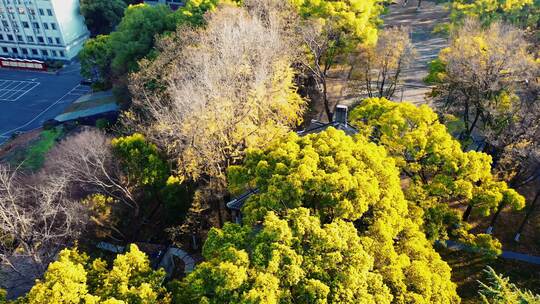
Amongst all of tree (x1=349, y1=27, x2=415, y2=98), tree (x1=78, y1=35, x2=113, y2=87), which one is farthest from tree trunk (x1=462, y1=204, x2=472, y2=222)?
tree (x1=78, y1=35, x2=113, y2=87)

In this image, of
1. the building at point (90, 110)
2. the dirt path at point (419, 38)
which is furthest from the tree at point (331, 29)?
the building at point (90, 110)

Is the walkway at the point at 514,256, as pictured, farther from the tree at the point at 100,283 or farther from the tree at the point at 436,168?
the tree at the point at 100,283

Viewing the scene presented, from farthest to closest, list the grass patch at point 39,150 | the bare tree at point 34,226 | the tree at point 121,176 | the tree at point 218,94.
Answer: the grass patch at point 39,150, the tree at point 121,176, the tree at point 218,94, the bare tree at point 34,226

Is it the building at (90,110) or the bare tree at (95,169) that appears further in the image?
the building at (90,110)

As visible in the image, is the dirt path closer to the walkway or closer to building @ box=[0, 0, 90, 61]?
the walkway

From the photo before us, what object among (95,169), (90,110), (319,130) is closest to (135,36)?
(90,110)

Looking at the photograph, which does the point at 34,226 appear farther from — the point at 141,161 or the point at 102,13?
the point at 102,13

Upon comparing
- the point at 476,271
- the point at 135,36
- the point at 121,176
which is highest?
the point at 135,36
